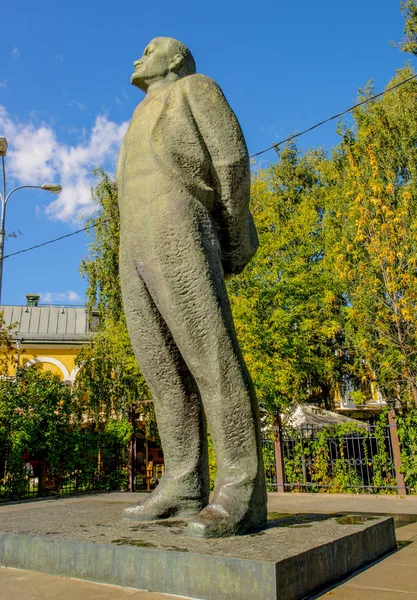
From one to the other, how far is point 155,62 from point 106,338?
46.6 feet

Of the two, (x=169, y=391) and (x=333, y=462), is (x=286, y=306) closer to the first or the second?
(x=333, y=462)

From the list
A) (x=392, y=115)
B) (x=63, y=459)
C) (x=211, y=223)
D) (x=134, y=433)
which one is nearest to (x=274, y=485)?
(x=134, y=433)

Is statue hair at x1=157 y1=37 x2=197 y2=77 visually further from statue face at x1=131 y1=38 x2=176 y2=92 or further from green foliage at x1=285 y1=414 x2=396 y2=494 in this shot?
green foliage at x1=285 y1=414 x2=396 y2=494

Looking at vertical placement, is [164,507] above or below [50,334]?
below

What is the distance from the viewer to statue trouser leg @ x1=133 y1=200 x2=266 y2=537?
9.49ft

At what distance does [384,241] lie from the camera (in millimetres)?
12047

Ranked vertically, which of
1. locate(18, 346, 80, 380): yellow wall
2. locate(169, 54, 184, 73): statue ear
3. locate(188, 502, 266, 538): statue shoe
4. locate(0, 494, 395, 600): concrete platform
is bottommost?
locate(0, 494, 395, 600): concrete platform

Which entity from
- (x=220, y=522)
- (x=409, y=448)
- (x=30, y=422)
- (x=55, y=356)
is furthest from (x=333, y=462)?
(x=55, y=356)

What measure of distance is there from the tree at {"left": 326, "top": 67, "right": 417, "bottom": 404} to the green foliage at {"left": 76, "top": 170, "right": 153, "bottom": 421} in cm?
683

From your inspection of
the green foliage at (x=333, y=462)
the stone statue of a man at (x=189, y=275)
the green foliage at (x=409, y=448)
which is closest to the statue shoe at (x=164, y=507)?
the stone statue of a man at (x=189, y=275)

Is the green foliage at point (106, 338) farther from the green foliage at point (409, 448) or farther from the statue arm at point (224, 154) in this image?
the statue arm at point (224, 154)

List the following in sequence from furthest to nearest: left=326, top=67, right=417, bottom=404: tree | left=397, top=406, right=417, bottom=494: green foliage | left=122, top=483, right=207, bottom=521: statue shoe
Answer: left=326, top=67, right=417, bottom=404: tree < left=397, top=406, right=417, bottom=494: green foliage < left=122, top=483, right=207, bottom=521: statue shoe

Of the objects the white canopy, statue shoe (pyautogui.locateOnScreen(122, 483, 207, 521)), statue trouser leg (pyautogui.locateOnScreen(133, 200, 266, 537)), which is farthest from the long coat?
the white canopy

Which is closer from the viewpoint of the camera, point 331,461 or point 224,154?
point 224,154
